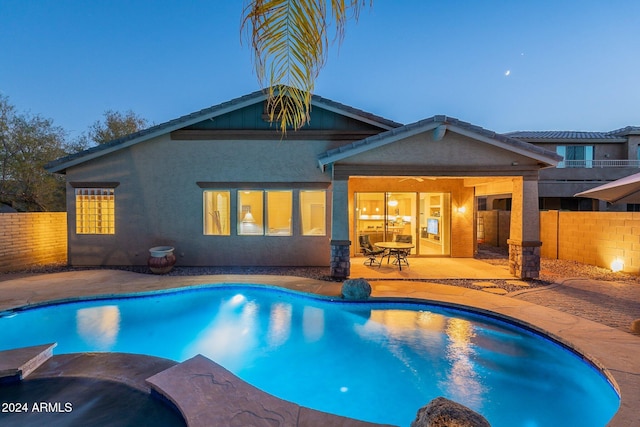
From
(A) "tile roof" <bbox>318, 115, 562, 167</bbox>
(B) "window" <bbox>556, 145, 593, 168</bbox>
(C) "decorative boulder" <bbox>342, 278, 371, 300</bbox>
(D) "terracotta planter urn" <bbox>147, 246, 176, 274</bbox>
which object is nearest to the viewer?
(C) "decorative boulder" <bbox>342, 278, 371, 300</bbox>

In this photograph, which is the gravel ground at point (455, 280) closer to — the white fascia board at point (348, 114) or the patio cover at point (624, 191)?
the patio cover at point (624, 191)

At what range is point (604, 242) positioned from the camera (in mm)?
10336

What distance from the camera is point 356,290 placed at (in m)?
7.30

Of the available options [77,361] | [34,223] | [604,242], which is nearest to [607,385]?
[77,361]

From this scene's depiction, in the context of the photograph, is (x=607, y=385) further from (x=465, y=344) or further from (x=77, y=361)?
(x=77, y=361)

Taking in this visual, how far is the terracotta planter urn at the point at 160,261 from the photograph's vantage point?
972cm

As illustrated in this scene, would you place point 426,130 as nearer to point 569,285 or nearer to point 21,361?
point 569,285

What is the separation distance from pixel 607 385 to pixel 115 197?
13178 millimetres

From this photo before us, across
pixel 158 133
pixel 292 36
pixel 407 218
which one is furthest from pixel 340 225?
pixel 158 133

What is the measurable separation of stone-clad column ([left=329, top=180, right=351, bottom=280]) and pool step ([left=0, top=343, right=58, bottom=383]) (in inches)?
245

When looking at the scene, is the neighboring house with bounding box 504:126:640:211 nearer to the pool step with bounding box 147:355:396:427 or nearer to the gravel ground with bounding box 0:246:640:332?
the gravel ground with bounding box 0:246:640:332

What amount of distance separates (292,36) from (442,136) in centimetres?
701

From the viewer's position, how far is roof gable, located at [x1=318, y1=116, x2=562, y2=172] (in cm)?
833

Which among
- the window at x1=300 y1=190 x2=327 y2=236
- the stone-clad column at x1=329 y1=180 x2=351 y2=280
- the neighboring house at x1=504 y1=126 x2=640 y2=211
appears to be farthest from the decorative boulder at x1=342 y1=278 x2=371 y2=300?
the neighboring house at x1=504 y1=126 x2=640 y2=211
